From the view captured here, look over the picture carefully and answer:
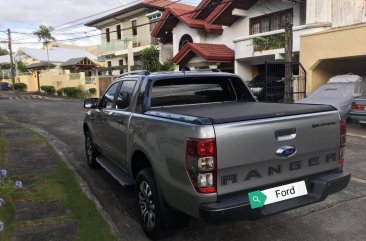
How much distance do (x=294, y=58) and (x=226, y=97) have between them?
41.6ft

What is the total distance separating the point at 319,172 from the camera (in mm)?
3789

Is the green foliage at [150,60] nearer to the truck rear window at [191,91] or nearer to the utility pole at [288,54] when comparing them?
the utility pole at [288,54]

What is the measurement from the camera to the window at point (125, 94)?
494 centimetres

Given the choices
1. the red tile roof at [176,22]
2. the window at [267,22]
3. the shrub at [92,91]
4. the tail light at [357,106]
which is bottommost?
the tail light at [357,106]

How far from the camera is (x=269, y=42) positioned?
1709 centimetres

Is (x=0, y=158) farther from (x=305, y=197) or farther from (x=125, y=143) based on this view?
(x=305, y=197)

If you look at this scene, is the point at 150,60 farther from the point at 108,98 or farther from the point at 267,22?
the point at 108,98

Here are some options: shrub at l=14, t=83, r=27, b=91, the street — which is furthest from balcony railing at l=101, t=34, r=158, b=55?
the street

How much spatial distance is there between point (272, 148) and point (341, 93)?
939 centimetres

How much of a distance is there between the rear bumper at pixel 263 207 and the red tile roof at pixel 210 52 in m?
16.0

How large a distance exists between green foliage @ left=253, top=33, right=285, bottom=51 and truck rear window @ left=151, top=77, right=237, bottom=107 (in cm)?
1217

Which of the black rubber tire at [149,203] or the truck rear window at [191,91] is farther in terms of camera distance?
the truck rear window at [191,91]

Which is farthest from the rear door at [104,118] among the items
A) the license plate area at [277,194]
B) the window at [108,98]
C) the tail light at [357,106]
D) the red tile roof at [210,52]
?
the red tile roof at [210,52]

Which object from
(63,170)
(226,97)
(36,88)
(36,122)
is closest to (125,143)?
(226,97)
